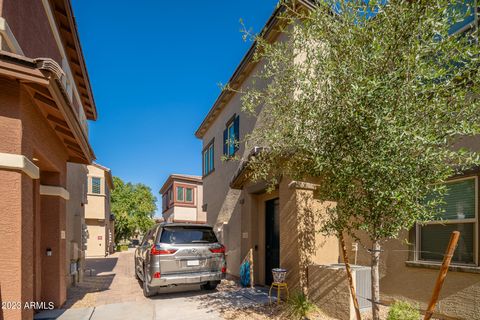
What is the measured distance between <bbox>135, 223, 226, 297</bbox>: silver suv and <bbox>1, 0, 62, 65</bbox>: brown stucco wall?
203 inches

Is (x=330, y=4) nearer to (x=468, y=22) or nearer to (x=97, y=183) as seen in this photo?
(x=468, y=22)

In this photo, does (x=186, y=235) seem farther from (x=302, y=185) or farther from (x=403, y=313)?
(x=403, y=313)

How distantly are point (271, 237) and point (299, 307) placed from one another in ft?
9.61

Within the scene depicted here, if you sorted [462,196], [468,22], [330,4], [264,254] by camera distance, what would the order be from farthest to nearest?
[264,254], [468,22], [462,196], [330,4]

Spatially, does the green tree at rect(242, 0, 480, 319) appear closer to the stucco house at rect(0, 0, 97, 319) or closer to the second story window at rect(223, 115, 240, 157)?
the stucco house at rect(0, 0, 97, 319)

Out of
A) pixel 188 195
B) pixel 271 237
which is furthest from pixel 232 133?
pixel 188 195

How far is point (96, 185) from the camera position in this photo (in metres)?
23.1

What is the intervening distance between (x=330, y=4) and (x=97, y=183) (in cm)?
2279

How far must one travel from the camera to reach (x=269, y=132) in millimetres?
5629

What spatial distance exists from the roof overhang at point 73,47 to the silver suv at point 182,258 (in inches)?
264

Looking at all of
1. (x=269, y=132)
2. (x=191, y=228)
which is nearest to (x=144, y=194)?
(x=191, y=228)

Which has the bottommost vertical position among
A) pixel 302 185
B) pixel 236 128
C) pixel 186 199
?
pixel 186 199

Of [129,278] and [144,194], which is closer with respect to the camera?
[129,278]

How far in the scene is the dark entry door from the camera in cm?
831
